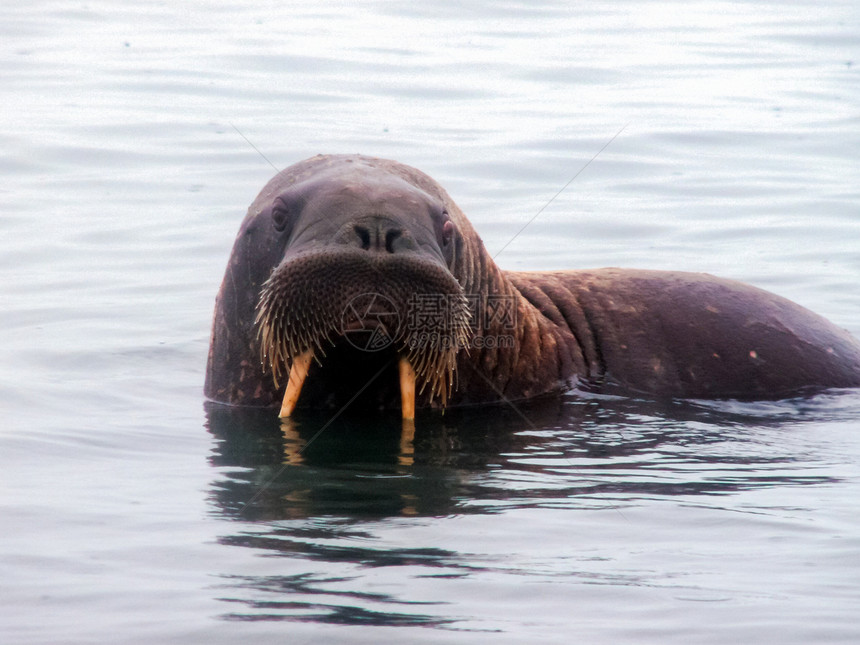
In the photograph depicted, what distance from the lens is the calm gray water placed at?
13.9 ft

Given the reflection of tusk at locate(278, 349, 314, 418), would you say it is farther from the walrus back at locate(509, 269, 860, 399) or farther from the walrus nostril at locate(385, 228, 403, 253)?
the walrus back at locate(509, 269, 860, 399)

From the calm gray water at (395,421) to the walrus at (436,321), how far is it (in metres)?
0.28

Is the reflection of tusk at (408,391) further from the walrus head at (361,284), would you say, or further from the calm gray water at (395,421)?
the calm gray water at (395,421)

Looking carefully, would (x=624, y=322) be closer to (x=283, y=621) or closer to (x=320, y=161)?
(x=320, y=161)

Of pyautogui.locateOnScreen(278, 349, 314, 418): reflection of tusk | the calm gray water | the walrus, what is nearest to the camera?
the calm gray water

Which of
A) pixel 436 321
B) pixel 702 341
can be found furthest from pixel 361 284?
pixel 702 341

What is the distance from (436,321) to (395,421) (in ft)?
3.06

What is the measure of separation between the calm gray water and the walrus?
275 mm

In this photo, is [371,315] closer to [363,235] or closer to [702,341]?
[363,235]

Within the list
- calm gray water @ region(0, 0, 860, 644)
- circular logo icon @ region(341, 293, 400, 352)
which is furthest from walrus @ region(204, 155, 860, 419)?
calm gray water @ region(0, 0, 860, 644)

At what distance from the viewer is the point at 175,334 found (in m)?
9.80

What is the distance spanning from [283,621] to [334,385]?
335 centimetres

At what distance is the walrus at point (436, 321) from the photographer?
631cm

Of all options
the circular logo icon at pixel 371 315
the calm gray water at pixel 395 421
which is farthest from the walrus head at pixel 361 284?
the calm gray water at pixel 395 421
